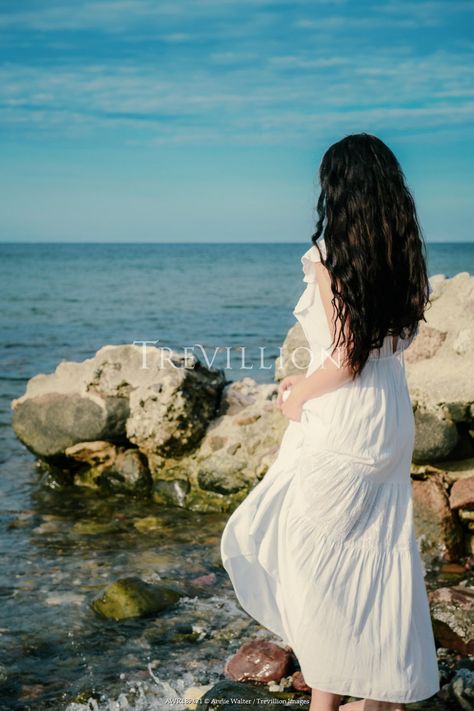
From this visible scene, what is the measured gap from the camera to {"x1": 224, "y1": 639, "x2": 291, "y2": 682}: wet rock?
179 inches

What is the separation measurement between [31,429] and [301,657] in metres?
5.80

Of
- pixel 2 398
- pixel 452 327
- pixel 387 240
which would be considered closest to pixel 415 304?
pixel 387 240

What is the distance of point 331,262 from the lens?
3.29 m

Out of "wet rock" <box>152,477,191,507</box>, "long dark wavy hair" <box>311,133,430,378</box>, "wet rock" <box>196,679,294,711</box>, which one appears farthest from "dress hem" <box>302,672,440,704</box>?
"wet rock" <box>152,477,191,507</box>

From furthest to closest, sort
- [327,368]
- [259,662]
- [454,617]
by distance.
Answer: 1. [454,617]
2. [259,662]
3. [327,368]

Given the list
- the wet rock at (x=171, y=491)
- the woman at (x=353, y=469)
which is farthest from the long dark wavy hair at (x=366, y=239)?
the wet rock at (x=171, y=491)

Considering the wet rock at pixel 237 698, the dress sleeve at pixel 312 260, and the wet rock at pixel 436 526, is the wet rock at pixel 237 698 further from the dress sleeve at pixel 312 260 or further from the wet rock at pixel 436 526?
the wet rock at pixel 436 526

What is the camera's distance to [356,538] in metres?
3.48

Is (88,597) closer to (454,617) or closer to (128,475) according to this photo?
(128,475)

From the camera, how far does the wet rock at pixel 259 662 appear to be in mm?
4559

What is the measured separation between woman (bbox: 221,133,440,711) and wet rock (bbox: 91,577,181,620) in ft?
7.19

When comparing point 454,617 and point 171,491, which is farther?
point 171,491

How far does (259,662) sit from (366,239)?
2.60 metres

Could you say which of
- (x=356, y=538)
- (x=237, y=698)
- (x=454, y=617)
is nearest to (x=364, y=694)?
(x=356, y=538)
